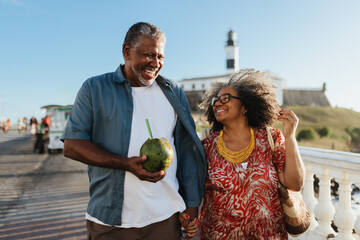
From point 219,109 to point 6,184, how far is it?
6.69 metres

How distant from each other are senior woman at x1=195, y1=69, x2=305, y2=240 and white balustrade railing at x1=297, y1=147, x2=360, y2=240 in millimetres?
817

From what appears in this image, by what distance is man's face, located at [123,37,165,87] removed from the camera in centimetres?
185

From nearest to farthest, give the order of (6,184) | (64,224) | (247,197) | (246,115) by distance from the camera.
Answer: (247,197) → (246,115) → (64,224) → (6,184)

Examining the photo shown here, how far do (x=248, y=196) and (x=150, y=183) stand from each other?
75 cm

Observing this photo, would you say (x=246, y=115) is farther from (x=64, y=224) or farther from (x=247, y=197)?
(x=64, y=224)

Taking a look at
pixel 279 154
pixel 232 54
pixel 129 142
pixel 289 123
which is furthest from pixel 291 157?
pixel 232 54

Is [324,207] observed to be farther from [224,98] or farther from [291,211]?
[224,98]

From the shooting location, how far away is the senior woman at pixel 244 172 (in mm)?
2131

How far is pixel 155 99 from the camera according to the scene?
1.98 metres

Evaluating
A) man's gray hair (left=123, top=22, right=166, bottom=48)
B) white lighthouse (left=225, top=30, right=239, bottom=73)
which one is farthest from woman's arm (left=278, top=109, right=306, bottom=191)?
white lighthouse (left=225, top=30, right=239, bottom=73)

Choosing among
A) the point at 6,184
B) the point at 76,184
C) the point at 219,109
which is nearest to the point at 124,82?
the point at 219,109

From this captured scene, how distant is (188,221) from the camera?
201 centimetres

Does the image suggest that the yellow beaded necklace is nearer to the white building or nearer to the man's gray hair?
the man's gray hair

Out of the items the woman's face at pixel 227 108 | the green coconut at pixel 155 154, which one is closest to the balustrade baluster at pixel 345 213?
the woman's face at pixel 227 108
